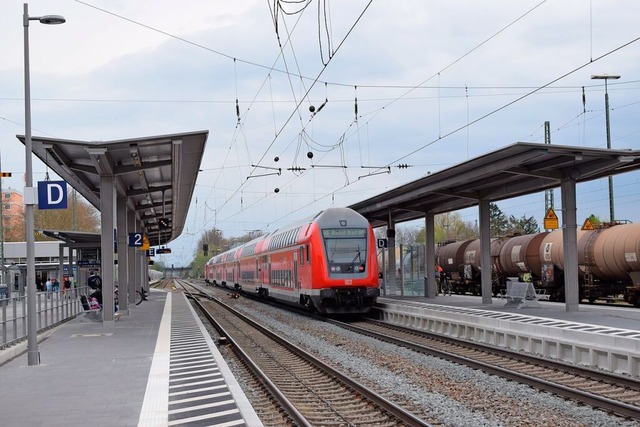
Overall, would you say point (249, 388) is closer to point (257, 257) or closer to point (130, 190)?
point (130, 190)

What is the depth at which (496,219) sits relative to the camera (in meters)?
96.7

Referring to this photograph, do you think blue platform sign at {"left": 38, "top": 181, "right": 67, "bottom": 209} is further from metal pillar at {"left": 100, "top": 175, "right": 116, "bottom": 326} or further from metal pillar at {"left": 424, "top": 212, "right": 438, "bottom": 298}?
metal pillar at {"left": 424, "top": 212, "right": 438, "bottom": 298}

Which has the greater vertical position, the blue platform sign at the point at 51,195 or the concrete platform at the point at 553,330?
the blue platform sign at the point at 51,195

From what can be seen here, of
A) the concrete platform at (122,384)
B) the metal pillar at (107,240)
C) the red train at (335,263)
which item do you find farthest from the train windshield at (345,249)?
the metal pillar at (107,240)

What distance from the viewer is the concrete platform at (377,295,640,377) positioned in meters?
12.4

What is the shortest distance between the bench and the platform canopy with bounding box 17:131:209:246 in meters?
11.1

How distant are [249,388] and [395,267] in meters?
24.9

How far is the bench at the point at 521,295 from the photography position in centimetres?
2425

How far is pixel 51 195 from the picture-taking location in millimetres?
14336

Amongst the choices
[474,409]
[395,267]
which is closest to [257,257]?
[395,267]

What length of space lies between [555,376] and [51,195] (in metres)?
9.72

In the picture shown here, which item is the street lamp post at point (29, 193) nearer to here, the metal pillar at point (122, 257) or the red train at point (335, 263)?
the red train at point (335, 263)

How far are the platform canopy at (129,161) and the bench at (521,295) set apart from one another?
11.1m

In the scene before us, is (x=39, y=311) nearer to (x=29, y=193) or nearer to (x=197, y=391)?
(x=29, y=193)
